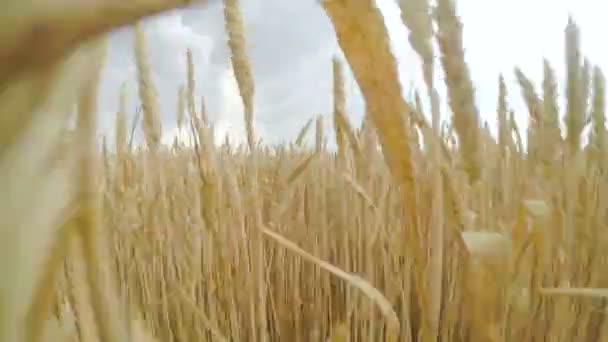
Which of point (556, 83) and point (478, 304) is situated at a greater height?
point (556, 83)

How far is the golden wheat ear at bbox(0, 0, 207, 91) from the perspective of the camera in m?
0.11

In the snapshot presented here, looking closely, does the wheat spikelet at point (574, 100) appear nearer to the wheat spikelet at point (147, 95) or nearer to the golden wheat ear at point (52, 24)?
the wheat spikelet at point (147, 95)

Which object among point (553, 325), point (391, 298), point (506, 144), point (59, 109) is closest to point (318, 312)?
point (391, 298)

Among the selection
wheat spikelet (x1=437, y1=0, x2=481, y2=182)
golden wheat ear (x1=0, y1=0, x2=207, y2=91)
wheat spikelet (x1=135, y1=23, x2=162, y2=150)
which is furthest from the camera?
wheat spikelet (x1=135, y1=23, x2=162, y2=150)

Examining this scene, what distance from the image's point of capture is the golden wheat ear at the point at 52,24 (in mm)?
106

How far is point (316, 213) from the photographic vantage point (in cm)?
114

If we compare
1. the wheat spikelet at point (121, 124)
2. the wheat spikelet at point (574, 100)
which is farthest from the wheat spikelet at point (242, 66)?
the wheat spikelet at point (574, 100)

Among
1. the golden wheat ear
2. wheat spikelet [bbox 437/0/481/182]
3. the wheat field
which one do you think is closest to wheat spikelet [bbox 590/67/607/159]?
the wheat field

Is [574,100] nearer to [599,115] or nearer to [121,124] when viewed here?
[599,115]

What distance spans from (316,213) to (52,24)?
1.04m

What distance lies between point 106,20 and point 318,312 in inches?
34.1

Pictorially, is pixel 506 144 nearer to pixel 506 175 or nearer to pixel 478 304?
pixel 506 175

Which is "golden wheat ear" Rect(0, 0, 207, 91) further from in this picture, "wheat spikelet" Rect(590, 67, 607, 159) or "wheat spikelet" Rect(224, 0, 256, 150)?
"wheat spikelet" Rect(590, 67, 607, 159)

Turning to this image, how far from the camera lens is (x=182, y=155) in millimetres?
1715
